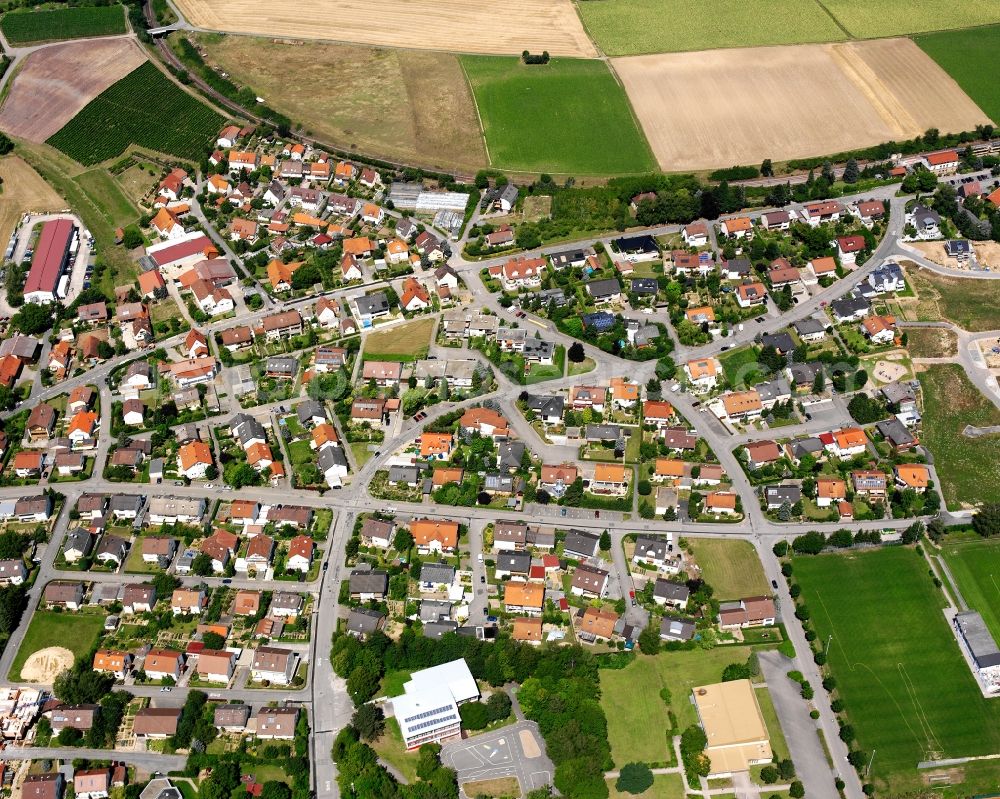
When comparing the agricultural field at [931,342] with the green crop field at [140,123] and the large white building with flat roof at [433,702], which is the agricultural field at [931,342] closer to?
the large white building with flat roof at [433,702]

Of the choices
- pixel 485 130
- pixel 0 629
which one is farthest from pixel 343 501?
pixel 485 130

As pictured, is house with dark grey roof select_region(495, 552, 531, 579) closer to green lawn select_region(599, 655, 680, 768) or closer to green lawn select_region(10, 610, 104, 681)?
green lawn select_region(599, 655, 680, 768)

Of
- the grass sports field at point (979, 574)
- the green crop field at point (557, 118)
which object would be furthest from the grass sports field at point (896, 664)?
the green crop field at point (557, 118)

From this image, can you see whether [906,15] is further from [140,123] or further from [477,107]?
[140,123]

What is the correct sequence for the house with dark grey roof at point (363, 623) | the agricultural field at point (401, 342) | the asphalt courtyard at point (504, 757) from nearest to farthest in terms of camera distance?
the asphalt courtyard at point (504, 757) → the house with dark grey roof at point (363, 623) → the agricultural field at point (401, 342)

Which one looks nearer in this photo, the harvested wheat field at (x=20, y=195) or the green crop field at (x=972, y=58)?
the harvested wheat field at (x=20, y=195)

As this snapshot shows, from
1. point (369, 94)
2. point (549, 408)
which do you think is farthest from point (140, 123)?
point (549, 408)
